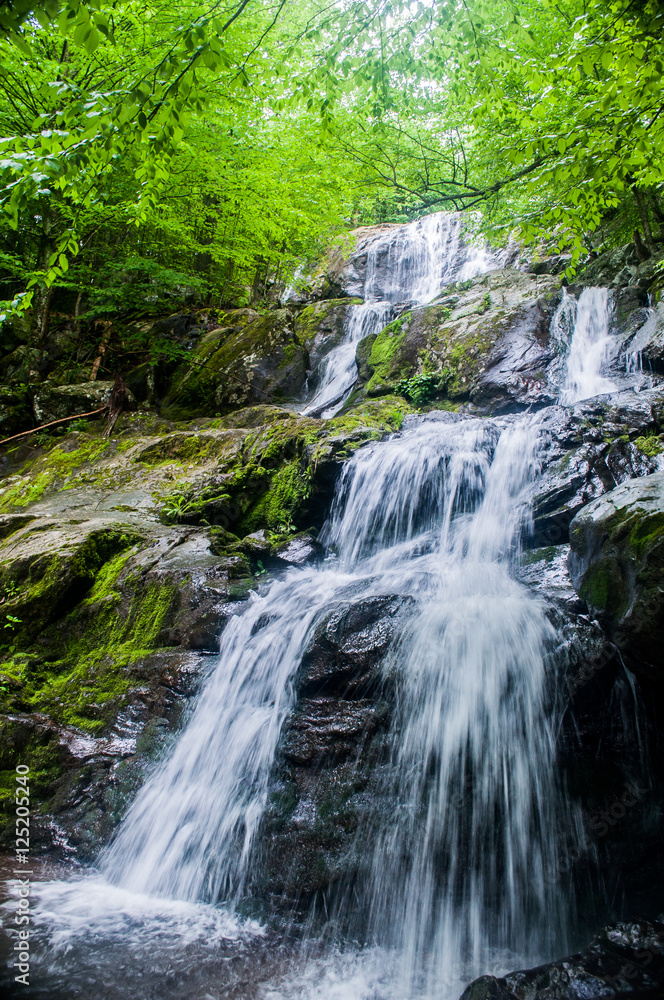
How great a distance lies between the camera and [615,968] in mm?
2371

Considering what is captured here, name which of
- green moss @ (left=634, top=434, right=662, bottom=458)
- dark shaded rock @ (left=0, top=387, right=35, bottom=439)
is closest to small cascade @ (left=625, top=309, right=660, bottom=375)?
green moss @ (left=634, top=434, right=662, bottom=458)

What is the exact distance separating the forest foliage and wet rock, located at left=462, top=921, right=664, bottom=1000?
4635 mm

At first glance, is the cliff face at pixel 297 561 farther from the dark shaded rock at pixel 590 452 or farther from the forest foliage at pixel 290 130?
the forest foliage at pixel 290 130

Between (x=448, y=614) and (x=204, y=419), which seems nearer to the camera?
(x=448, y=614)

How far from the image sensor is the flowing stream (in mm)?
2844

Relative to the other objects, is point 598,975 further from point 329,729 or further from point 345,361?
point 345,361

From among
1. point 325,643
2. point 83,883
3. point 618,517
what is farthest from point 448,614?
point 83,883

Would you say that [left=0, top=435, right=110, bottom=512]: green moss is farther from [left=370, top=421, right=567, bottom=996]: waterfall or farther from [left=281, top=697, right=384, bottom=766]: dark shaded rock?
[left=370, top=421, right=567, bottom=996]: waterfall

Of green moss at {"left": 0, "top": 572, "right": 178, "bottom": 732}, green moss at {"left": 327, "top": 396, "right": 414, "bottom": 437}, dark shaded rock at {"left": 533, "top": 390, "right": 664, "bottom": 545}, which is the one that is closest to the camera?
green moss at {"left": 0, "top": 572, "right": 178, "bottom": 732}

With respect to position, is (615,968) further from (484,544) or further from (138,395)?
(138,395)

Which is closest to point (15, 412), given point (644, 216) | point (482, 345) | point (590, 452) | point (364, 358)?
point (364, 358)

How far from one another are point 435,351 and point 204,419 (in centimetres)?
533
